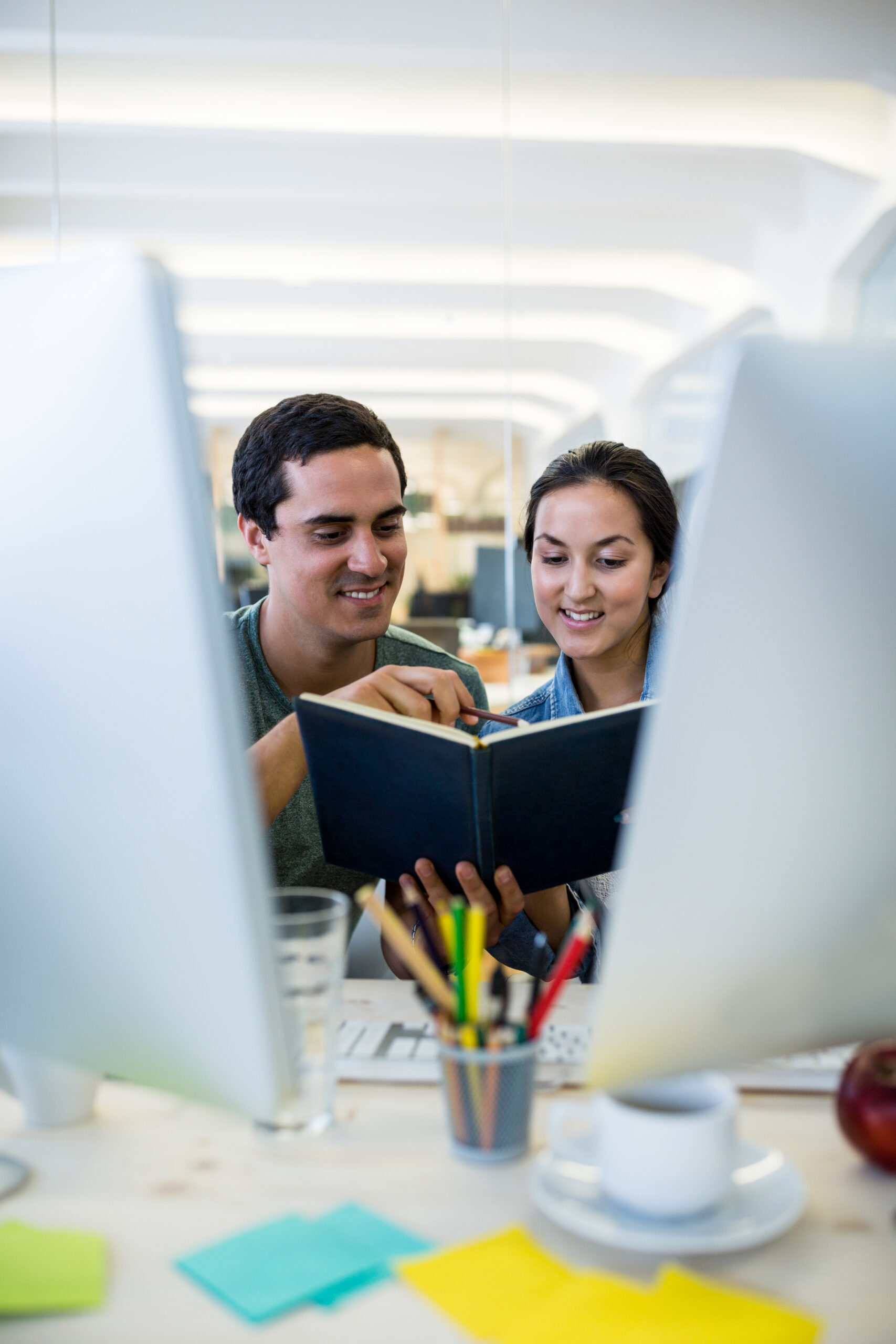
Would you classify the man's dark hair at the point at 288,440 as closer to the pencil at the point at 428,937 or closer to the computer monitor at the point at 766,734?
the pencil at the point at 428,937

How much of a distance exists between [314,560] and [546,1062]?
93 centimetres

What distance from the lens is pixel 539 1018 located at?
69 cm

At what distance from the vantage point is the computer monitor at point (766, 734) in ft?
1.54

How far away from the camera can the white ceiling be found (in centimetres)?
374

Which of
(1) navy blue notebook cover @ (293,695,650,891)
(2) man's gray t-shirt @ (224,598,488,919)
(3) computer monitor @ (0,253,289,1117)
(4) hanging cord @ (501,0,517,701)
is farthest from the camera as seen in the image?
(4) hanging cord @ (501,0,517,701)

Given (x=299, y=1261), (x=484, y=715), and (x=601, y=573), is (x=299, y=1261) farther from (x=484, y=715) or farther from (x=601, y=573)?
(x=601, y=573)

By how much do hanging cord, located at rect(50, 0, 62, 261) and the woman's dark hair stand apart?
7.37 feet

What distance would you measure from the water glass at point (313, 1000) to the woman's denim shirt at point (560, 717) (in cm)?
57

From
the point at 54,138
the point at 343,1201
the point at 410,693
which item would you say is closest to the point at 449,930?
the point at 343,1201

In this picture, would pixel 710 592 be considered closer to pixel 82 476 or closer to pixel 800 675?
pixel 800 675

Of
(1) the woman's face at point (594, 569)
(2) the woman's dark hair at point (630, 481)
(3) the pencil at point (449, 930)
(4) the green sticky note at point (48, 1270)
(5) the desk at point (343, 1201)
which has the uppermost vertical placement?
(2) the woman's dark hair at point (630, 481)

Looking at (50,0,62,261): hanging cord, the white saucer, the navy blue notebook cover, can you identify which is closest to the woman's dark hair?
the navy blue notebook cover

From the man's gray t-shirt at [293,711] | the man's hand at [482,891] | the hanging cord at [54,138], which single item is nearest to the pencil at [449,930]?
the man's hand at [482,891]

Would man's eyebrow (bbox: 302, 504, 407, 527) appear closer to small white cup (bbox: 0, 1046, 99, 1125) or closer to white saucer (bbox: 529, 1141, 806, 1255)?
small white cup (bbox: 0, 1046, 99, 1125)
